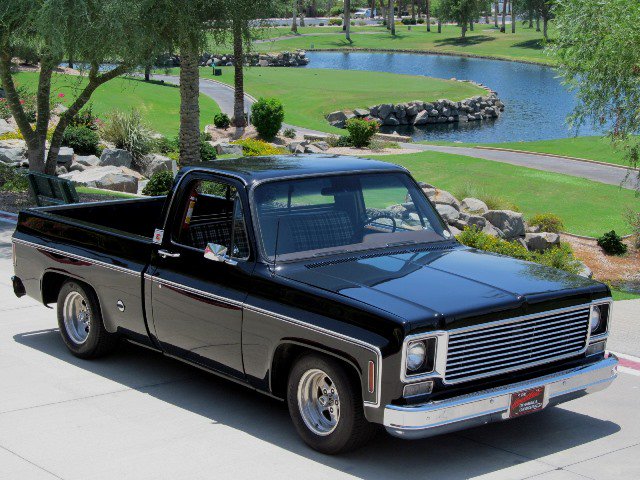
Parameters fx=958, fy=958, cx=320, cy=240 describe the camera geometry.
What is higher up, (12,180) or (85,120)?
(85,120)

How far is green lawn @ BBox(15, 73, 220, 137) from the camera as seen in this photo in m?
40.7

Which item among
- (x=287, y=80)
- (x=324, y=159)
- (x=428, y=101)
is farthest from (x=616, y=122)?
(x=287, y=80)

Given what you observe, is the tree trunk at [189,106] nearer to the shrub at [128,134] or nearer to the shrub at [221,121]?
the shrub at [128,134]

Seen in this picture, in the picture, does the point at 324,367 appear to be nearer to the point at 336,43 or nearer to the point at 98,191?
the point at 98,191

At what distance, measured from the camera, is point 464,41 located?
390ft

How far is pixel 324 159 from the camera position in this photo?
27.0 ft

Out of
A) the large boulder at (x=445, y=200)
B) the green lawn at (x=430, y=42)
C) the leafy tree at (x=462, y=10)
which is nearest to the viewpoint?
the large boulder at (x=445, y=200)

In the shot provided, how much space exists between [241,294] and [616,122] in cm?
1476

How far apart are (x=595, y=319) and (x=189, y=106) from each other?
1588cm

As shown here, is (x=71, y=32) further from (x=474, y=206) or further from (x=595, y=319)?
(x=595, y=319)

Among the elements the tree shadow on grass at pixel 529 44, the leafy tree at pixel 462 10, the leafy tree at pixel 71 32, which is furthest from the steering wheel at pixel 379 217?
the leafy tree at pixel 462 10

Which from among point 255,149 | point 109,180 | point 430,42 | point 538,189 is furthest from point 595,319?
point 430,42

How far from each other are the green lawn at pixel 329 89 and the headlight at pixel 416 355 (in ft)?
130

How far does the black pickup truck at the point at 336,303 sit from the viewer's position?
20.0 ft
